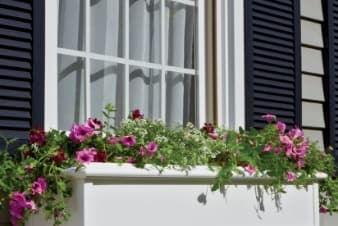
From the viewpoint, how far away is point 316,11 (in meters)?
4.50

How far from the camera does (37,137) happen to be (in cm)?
284

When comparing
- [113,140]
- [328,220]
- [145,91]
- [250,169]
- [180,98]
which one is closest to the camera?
[113,140]

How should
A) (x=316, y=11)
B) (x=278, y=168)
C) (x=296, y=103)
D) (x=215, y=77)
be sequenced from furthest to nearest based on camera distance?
1. (x=316, y=11)
2. (x=296, y=103)
3. (x=215, y=77)
4. (x=278, y=168)

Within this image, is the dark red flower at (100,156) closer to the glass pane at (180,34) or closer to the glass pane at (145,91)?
the glass pane at (145,91)

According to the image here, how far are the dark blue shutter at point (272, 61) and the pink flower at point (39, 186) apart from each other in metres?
1.39

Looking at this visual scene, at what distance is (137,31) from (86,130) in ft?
2.77

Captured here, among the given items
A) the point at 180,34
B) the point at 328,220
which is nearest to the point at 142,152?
the point at 180,34

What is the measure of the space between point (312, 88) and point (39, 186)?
2133mm

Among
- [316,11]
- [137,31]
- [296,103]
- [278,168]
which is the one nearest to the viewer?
[278,168]

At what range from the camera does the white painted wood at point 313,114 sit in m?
4.38

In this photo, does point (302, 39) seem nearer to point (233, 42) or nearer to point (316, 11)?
point (316, 11)

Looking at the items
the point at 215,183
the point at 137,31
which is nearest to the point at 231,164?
the point at 215,183

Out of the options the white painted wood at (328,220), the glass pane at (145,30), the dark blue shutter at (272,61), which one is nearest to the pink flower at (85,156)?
the glass pane at (145,30)

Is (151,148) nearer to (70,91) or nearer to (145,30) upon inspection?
(70,91)
